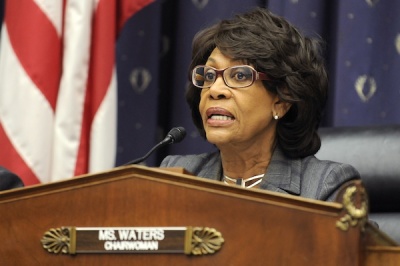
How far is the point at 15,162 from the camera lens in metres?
3.15

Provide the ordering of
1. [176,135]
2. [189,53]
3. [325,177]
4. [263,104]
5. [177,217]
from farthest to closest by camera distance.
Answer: [189,53]
[263,104]
[325,177]
[176,135]
[177,217]

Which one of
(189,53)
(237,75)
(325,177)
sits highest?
(189,53)

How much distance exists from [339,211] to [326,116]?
2.01 m

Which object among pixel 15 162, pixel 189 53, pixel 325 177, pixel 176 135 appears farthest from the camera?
pixel 189 53

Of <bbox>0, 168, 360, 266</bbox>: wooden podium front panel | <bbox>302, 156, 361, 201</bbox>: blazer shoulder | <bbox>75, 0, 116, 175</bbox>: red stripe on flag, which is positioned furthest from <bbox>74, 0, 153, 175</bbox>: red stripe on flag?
<bbox>0, 168, 360, 266</bbox>: wooden podium front panel

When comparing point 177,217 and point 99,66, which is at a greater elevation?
point 99,66

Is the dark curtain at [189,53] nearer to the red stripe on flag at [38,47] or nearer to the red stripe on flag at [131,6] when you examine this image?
the red stripe on flag at [131,6]

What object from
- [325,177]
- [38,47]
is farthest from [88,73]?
[325,177]

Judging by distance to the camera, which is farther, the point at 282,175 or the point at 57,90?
the point at 57,90

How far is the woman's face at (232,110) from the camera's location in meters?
2.06

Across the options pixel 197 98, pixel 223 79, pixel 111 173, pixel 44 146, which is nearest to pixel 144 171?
pixel 111 173

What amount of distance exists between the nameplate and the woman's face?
73 cm

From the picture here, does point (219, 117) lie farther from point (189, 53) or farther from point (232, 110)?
point (189, 53)

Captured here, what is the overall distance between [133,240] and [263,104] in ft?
2.87
